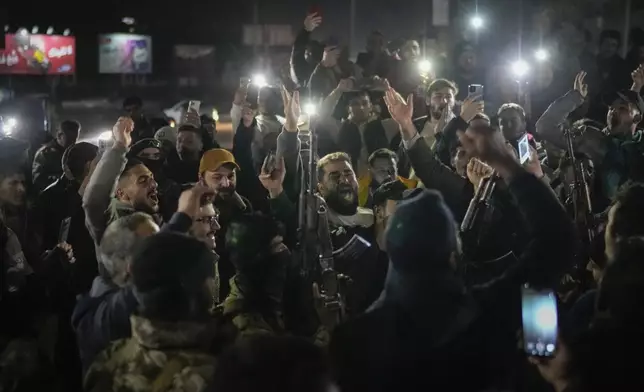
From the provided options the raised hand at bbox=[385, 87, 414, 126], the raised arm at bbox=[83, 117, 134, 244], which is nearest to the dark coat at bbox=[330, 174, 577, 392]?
the raised arm at bbox=[83, 117, 134, 244]

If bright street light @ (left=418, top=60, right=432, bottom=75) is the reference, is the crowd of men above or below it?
below

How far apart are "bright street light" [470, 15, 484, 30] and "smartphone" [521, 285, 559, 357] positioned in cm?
1279

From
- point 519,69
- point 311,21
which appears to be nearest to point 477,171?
point 311,21

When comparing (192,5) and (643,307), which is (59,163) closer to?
(643,307)

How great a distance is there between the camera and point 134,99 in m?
9.88

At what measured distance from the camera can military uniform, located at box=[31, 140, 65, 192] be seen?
25.2ft

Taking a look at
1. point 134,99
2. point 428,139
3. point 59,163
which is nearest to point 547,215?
point 428,139

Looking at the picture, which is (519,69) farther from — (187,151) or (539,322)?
(539,322)

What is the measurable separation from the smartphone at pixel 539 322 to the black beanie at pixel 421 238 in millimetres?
374

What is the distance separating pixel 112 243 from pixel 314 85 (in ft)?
19.0

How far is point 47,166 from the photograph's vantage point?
7.85 m

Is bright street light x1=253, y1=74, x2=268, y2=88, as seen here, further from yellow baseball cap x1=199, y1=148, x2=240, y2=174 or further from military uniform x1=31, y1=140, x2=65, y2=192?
yellow baseball cap x1=199, y1=148, x2=240, y2=174

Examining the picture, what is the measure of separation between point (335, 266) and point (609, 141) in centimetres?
313

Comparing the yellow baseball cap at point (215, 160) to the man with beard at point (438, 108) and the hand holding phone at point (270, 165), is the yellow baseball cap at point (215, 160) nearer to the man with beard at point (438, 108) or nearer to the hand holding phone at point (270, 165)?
the hand holding phone at point (270, 165)
